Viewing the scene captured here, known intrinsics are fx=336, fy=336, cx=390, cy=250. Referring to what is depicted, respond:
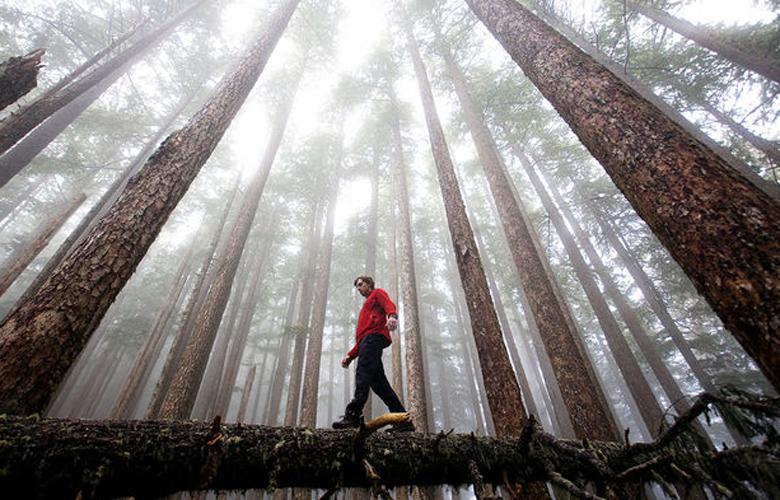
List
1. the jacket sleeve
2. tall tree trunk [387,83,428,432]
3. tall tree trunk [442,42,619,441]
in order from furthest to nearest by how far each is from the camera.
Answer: tall tree trunk [387,83,428,432]
tall tree trunk [442,42,619,441]
the jacket sleeve

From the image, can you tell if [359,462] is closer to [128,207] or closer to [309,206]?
[128,207]

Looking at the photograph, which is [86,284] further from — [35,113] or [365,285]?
[35,113]

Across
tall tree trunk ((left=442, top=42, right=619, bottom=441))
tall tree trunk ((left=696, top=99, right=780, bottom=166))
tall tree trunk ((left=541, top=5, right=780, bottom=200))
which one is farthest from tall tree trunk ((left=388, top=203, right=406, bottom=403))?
tall tree trunk ((left=696, top=99, right=780, bottom=166))

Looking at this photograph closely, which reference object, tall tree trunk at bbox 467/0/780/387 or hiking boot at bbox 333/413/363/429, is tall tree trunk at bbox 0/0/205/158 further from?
tall tree trunk at bbox 467/0/780/387

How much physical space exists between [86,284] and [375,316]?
3.08 m

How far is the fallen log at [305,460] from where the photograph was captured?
1644 millimetres

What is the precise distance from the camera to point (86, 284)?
2801 mm

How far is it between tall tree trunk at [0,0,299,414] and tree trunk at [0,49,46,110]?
93.5 inches

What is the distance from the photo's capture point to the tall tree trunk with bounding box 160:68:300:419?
6479 mm

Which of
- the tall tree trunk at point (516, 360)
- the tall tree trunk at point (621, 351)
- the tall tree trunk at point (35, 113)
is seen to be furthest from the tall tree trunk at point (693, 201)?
the tall tree trunk at point (516, 360)

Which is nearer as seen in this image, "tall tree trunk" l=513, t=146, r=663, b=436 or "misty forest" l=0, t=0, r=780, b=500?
"misty forest" l=0, t=0, r=780, b=500

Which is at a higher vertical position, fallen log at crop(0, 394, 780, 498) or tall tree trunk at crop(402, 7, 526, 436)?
tall tree trunk at crop(402, 7, 526, 436)

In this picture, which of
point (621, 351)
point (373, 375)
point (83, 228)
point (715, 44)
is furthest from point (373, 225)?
point (715, 44)

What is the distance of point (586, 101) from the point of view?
275cm
